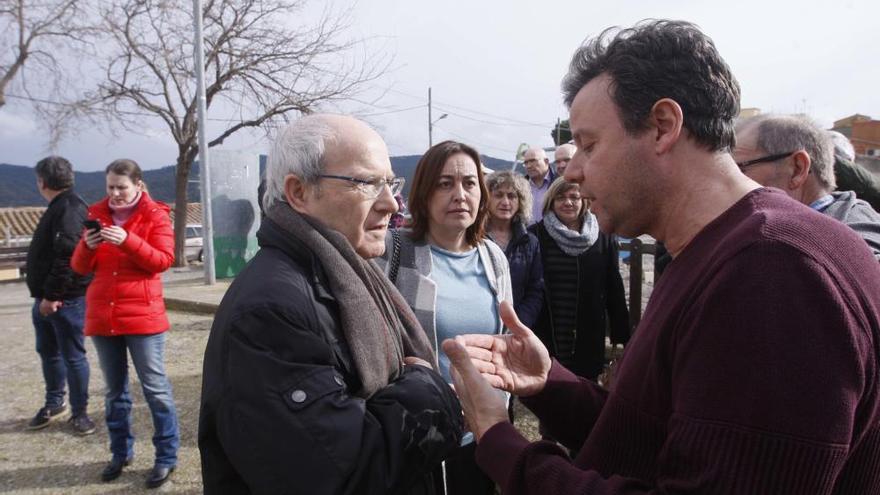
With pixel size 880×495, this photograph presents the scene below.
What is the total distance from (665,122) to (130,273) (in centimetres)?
341

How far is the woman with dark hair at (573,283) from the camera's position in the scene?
3652mm

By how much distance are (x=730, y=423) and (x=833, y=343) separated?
0.60 feet

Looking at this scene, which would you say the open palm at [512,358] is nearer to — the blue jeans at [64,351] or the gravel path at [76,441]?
the gravel path at [76,441]

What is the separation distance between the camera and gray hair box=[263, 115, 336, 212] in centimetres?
166

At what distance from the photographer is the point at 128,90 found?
46.2 feet

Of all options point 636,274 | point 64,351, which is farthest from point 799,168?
point 64,351

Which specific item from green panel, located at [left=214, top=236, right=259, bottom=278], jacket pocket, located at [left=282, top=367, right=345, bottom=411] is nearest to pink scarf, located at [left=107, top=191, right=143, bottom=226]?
jacket pocket, located at [left=282, top=367, right=345, bottom=411]

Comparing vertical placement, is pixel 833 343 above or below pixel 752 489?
above

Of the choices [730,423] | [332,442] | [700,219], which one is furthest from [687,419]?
[332,442]

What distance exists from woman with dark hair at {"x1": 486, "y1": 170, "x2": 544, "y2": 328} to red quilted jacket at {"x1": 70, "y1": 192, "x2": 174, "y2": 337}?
2.13 meters

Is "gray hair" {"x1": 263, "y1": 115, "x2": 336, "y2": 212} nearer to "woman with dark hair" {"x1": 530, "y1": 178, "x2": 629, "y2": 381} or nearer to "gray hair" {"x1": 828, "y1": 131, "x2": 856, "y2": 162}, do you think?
"woman with dark hair" {"x1": 530, "y1": 178, "x2": 629, "y2": 381}

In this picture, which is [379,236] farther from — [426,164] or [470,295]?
[426,164]

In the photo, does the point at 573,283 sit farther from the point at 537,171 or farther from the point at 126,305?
the point at 126,305

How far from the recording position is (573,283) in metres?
3.66
